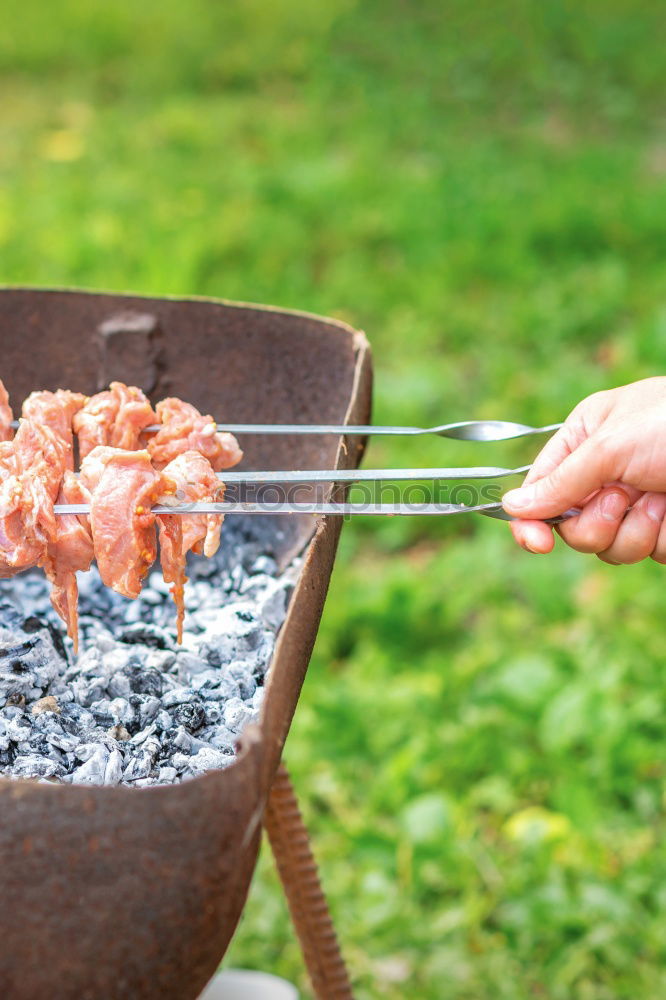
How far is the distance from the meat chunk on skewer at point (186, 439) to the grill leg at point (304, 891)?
0.59 meters

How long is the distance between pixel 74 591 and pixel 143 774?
36 cm

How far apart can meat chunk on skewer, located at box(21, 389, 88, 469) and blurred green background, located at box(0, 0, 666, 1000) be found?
56.4 inches

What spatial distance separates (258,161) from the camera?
6.30 meters

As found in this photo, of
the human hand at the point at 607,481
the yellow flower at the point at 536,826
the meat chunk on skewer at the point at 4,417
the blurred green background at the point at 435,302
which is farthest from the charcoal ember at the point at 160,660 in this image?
the yellow flower at the point at 536,826

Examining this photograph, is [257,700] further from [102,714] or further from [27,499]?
[27,499]

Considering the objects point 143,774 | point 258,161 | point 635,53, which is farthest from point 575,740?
point 635,53

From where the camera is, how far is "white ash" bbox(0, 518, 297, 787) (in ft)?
4.91

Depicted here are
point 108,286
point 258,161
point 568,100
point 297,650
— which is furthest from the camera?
point 568,100

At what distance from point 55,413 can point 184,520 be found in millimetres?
324

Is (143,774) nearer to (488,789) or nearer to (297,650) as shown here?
(297,650)

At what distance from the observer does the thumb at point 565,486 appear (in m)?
1.51

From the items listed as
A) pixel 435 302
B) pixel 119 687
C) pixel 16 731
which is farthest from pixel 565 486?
pixel 435 302

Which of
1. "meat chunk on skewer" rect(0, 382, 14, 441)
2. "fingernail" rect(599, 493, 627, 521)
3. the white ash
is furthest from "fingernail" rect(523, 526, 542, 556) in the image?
"meat chunk on skewer" rect(0, 382, 14, 441)

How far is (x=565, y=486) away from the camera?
60.5 inches
